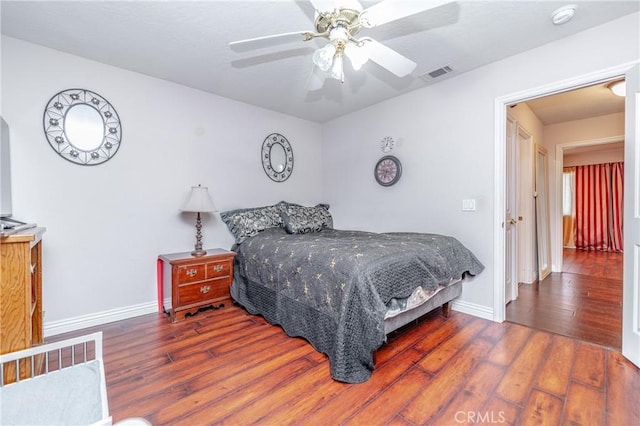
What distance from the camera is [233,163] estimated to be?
3.51m

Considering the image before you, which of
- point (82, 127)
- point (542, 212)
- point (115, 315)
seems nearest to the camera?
point (82, 127)

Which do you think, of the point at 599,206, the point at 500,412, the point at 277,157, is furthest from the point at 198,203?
the point at 599,206

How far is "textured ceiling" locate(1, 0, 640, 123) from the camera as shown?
1.90 metres

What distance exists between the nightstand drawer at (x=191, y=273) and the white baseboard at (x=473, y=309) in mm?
2592

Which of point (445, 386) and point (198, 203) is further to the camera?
point (198, 203)

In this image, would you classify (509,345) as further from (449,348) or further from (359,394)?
(359,394)

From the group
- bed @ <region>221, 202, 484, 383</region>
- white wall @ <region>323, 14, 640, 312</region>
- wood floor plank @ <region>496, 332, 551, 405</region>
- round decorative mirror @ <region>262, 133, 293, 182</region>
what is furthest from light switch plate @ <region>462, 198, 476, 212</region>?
round decorative mirror @ <region>262, 133, 293, 182</region>

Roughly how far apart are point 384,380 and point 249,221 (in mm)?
2146

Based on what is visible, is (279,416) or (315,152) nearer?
(279,416)

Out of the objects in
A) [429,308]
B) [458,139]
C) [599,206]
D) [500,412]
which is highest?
[458,139]

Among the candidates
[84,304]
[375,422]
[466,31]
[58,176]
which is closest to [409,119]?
[466,31]

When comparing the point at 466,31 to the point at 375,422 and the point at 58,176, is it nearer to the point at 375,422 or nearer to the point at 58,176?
the point at 375,422

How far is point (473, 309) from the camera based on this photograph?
279 cm

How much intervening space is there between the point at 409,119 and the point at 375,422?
298 centimetres
